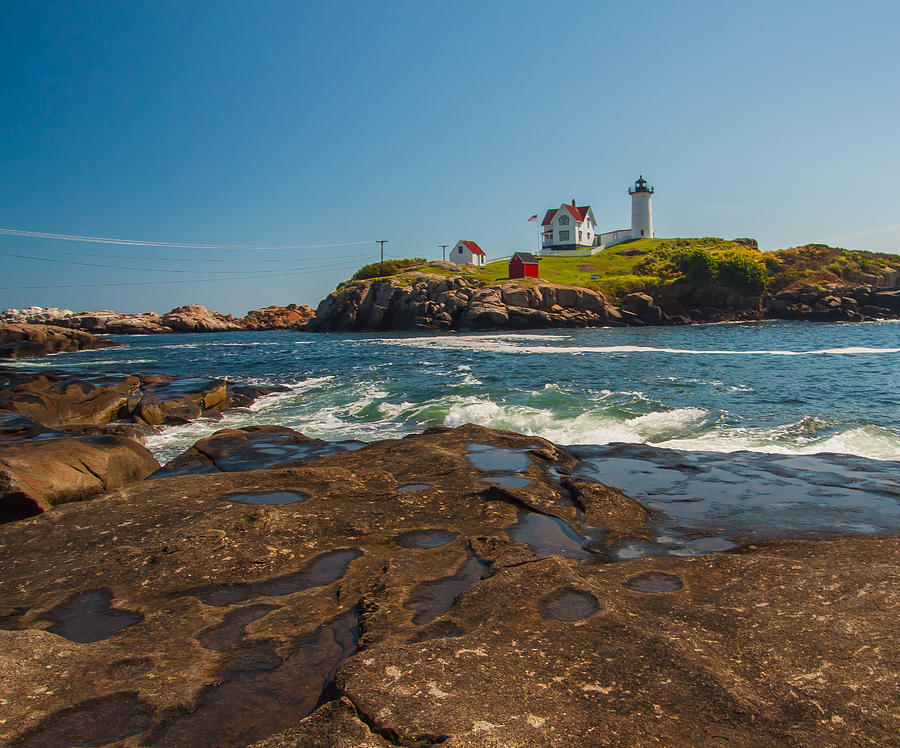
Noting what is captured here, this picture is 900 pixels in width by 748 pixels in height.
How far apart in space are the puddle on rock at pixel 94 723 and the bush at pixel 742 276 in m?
93.4

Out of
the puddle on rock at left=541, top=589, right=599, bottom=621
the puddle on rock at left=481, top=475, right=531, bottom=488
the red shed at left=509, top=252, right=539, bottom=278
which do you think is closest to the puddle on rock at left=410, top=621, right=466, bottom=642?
the puddle on rock at left=541, top=589, right=599, bottom=621

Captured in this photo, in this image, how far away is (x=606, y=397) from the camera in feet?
66.9

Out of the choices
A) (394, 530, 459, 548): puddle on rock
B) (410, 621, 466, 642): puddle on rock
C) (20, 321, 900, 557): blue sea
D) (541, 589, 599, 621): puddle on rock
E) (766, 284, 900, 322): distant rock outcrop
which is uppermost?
(766, 284, 900, 322): distant rock outcrop

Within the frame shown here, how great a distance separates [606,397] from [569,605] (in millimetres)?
16766

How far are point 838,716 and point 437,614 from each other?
2.73 m

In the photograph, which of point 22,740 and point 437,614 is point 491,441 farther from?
point 22,740

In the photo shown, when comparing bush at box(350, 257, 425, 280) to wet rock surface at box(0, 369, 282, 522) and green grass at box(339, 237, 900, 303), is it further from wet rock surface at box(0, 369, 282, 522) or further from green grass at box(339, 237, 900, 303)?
wet rock surface at box(0, 369, 282, 522)

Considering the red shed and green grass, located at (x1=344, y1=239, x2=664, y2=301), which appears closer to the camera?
green grass, located at (x1=344, y1=239, x2=664, y2=301)

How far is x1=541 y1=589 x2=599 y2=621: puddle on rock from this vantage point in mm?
4227

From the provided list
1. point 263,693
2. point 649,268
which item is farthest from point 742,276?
point 263,693

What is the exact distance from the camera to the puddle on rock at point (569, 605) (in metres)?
4.23

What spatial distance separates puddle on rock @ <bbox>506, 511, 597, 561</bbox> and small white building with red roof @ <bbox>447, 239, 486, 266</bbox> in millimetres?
115827

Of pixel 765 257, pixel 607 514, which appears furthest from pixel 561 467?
pixel 765 257

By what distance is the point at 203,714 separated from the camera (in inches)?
135
